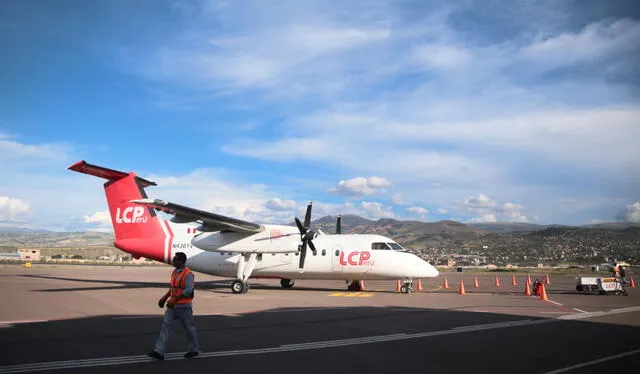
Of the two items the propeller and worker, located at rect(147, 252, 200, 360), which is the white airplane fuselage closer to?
the propeller

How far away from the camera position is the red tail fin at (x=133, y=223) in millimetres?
26016

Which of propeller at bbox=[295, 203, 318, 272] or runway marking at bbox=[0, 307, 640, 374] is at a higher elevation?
propeller at bbox=[295, 203, 318, 272]

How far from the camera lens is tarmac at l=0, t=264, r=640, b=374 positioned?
7.74 m

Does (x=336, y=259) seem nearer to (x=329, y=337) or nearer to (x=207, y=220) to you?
(x=207, y=220)

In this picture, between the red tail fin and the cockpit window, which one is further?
the red tail fin

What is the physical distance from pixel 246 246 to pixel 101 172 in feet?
28.7

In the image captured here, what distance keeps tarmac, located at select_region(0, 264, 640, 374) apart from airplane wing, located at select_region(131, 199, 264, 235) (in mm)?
4733

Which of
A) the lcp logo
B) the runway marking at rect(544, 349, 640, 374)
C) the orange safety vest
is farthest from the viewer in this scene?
the lcp logo

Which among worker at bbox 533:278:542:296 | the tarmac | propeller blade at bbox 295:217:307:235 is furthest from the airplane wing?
worker at bbox 533:278:542:296

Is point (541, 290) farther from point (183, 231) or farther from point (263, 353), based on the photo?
point (183, 231)

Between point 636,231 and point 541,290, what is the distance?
129 m

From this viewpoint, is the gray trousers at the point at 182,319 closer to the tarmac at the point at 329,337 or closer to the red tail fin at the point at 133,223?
the tarmac at the point at 329,337

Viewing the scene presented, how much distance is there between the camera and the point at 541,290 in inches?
803

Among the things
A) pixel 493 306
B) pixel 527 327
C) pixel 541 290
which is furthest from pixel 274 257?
pixel 527 327
